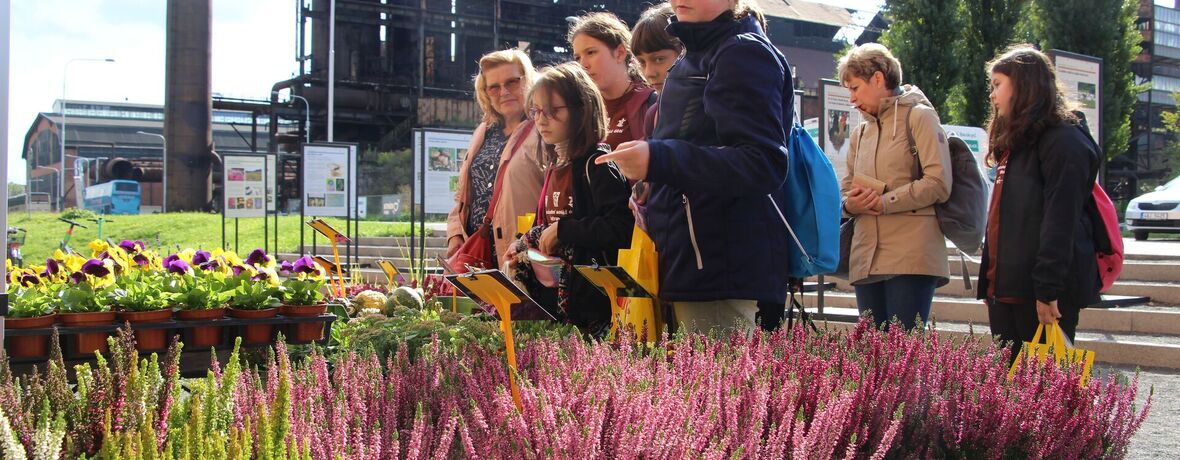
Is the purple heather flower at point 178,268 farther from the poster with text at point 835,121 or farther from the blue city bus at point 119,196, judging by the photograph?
the blue city bus at point 119,196

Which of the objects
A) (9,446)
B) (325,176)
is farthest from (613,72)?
(325,176)

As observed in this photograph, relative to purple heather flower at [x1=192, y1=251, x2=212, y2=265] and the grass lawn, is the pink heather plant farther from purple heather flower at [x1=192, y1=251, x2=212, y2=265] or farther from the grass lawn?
the grass lawn

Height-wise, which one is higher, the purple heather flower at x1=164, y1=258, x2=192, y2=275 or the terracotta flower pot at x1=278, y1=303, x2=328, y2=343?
the purple heather flower at x1=164, y1=258, x2=192, y2=275

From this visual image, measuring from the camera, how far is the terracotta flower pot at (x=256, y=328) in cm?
A: 423

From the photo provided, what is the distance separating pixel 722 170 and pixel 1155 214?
55.3ft

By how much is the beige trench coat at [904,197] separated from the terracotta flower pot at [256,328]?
2.41 m

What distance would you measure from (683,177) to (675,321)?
65 centimetres

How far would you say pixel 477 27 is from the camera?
41219mm

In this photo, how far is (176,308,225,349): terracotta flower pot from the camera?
13.5 ft

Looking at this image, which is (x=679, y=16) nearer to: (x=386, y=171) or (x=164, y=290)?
(x=164, y=290)

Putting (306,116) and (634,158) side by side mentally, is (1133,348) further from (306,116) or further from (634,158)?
(306,116)

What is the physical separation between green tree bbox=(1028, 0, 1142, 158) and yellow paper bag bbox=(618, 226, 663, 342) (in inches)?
773

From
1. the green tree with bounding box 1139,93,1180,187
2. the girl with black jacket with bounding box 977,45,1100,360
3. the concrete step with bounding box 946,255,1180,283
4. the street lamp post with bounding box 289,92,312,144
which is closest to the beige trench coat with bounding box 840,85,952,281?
the girl with black jacket with bounding box 977,45,1100,360

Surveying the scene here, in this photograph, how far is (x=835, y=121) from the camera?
8.25m
